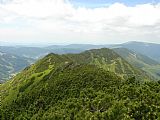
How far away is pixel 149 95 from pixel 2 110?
335 ft

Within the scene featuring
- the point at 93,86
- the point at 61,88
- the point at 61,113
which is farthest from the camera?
the point at 61,88

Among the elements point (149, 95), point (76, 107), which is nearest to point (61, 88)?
point (76, 107)

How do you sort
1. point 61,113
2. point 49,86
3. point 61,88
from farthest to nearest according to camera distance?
point 49,86 → point 61,88 → point 61,113

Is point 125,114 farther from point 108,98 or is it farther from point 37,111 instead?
point 37,111

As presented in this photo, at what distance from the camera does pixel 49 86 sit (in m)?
184

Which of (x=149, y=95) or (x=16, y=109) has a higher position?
(x=149, y=95)

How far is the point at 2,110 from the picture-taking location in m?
178

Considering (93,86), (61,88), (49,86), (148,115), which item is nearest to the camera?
(148,115)

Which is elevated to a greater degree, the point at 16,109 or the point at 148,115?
the point at 148,115

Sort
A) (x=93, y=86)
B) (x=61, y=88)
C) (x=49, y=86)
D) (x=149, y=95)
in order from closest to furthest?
(x=149, y=95)
(x=93, y=86)
(x=61, y=88)
(x=49, y=86)

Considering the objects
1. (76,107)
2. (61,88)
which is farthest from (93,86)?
(76,107)

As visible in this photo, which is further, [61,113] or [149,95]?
[61,113]

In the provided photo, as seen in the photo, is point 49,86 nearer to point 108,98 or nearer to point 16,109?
point 16,109

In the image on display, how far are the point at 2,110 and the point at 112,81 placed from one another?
69.5 meters
